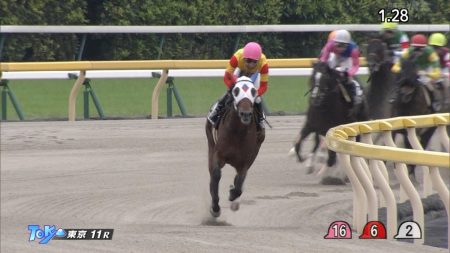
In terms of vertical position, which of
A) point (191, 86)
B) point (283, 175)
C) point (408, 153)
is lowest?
point (191, 86)

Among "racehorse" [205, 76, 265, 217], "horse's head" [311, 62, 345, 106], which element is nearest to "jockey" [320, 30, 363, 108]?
"horse's head" [311, 62, 345, 106]

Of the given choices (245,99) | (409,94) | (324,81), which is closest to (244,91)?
(245,99)

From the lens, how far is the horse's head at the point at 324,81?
11.2m

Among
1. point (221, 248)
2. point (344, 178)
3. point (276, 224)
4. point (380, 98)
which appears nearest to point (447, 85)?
point (380, 98)

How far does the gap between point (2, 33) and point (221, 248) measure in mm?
10718

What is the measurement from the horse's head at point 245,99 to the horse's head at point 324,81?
2330 mm

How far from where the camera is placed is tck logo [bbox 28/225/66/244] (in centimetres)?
783

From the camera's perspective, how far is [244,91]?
8.91 m

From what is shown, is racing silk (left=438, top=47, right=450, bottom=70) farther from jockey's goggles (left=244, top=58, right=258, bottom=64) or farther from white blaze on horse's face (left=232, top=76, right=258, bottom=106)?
white blaze on horse's face (left=232, top=76, right=258, bottom=106)

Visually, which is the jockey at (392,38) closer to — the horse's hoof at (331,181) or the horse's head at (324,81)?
the horse's head at (324,81)

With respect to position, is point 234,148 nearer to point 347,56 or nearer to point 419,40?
point 347,56

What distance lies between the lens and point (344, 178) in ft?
37.5

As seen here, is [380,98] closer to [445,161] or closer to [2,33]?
[445,161]

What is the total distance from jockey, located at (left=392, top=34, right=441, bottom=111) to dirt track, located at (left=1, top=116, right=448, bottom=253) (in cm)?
148
